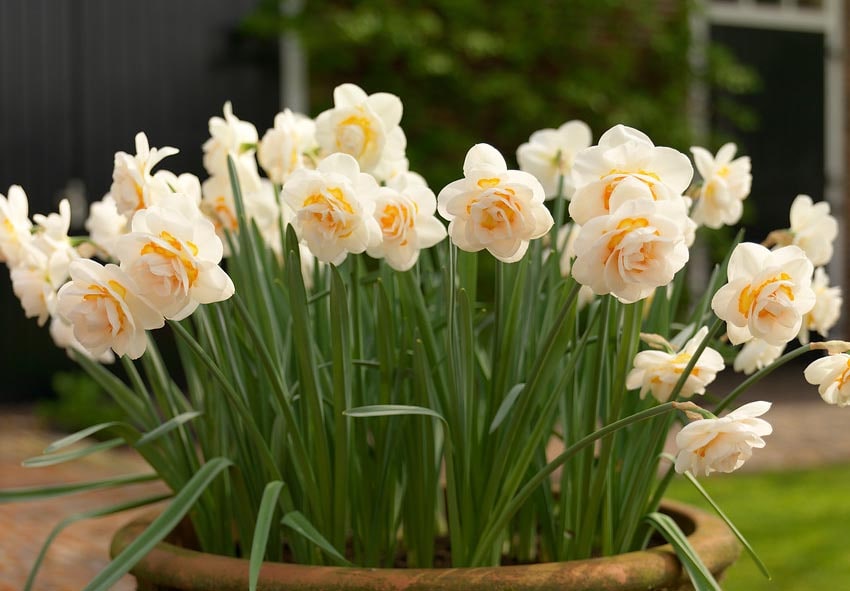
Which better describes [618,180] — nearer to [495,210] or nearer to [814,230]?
[495,210]

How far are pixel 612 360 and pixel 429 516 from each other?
30 cm

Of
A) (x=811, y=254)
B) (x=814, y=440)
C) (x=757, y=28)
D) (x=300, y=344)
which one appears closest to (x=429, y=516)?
(x=300, y=344)

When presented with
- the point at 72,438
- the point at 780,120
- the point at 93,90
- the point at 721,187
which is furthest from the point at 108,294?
the point at 780,120

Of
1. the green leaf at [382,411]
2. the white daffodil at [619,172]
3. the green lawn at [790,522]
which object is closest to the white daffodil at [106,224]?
the green leaf at [382,411]

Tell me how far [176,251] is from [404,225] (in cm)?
25

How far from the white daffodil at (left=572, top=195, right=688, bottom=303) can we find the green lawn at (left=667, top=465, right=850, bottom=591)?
1515 mm

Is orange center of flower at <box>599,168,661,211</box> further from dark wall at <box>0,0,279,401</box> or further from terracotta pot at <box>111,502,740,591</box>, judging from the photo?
dark wall at <box>0,0,279,401</box>

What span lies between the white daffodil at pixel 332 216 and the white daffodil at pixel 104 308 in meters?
0.16

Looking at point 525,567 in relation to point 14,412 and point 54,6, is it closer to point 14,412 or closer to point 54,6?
point 14,412

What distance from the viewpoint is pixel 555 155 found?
4.68 feet

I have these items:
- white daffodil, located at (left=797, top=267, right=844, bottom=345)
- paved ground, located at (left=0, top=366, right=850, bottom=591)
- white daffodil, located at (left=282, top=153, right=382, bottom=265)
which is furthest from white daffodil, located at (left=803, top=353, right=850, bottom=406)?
paved ground, located at (left=0, top=366, right=850, bottom=591)

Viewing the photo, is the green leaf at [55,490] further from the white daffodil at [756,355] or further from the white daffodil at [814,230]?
the white daffodil at [814,230]

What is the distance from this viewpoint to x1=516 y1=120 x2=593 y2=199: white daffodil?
142cm

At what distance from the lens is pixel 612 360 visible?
130cm
